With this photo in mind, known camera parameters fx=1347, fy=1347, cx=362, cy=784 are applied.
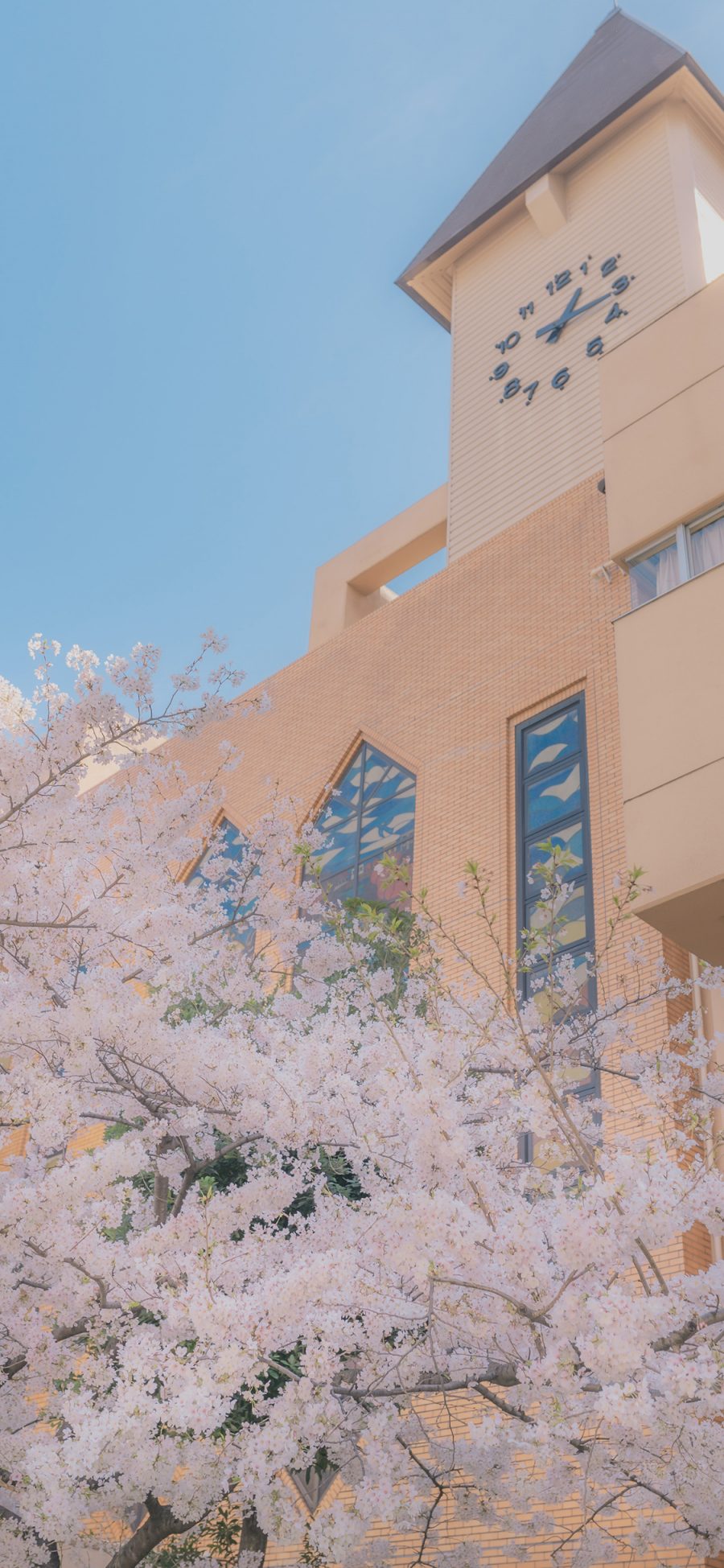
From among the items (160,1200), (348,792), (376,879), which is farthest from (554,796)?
(160,1200)

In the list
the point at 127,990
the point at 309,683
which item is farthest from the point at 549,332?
the point at 127,990

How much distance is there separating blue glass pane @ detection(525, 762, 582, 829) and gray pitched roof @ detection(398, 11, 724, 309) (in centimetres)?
1042

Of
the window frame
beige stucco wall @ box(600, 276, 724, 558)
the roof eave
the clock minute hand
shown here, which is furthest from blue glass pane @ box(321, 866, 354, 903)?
the roof eave

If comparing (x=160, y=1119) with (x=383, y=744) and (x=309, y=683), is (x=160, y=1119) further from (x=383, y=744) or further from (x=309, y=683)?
(x=309, y=683)

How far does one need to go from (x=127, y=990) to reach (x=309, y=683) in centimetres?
1135

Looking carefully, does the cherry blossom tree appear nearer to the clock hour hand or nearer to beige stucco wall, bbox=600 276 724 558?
beige stucco wall, bbox=600 276 724 558

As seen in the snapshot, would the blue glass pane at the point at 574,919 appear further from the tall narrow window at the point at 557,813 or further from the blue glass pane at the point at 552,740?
the blue glass pane at the point at 552,740

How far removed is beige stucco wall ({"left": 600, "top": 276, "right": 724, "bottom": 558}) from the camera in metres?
9.12

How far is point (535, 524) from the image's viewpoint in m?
15.6

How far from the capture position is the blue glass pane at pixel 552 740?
44.8 feet

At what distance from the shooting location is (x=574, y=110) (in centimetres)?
2023

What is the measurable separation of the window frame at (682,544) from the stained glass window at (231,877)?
137 inches

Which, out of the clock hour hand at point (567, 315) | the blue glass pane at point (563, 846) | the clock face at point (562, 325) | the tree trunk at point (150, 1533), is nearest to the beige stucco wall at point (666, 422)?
the blue glass pane at point (563, 846)

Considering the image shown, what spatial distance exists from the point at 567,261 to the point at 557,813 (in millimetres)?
9263
